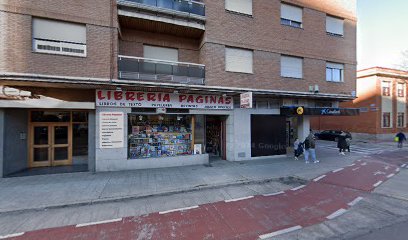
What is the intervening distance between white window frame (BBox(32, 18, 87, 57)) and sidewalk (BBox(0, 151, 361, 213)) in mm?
4996

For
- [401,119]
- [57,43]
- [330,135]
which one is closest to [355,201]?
[57,43]

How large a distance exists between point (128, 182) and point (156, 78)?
487 cm

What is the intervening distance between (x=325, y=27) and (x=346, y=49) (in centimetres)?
246

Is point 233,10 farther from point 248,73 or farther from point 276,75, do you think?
point 276,75

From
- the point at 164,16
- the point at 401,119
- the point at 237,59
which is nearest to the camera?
the point at 164,16

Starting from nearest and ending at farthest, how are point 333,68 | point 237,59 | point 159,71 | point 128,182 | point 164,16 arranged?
1. point 128,182
2. point 164,16
3. point 159,71
4. point 237,59
5. point 333,68

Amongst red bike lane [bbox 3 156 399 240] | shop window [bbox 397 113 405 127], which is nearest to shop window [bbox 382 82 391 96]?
shop window [bbox 397 113 405 127]

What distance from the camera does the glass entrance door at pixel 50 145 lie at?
30.6 feet

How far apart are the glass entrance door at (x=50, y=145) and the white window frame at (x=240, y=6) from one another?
1026cm

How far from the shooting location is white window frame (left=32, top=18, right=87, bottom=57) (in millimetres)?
7723

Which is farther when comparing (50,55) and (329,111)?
(329,111)

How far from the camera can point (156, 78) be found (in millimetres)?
9531

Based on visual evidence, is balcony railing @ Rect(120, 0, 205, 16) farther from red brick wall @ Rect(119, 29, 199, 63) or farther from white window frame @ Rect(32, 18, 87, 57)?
white window frame @ Rect(32, 18, 87, 57)

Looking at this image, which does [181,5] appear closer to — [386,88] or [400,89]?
[386,88]
